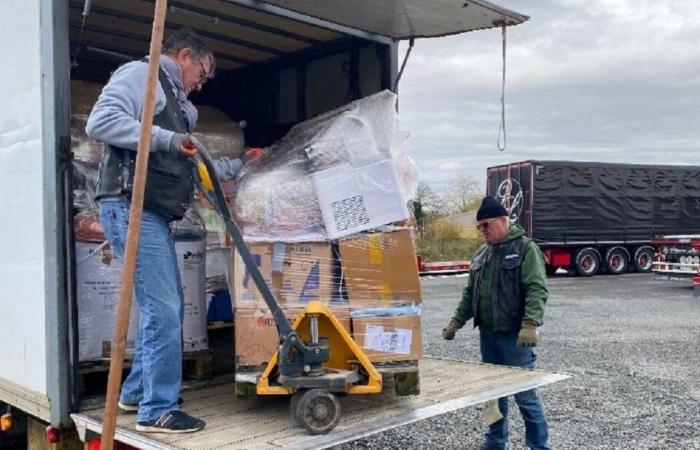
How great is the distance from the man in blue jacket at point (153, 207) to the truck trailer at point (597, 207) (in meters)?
17.9

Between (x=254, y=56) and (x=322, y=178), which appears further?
(x=254, y=56)

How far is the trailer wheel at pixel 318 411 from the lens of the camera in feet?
9.36

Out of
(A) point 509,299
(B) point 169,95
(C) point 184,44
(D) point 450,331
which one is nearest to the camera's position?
(B) point 169,95

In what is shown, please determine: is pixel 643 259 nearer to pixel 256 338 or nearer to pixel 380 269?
pixel 380 269

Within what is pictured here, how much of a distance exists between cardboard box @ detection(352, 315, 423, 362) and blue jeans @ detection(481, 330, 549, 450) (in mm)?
1539

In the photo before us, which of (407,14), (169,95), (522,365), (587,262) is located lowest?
(587,262)

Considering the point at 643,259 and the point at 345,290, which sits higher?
the point at 345,290

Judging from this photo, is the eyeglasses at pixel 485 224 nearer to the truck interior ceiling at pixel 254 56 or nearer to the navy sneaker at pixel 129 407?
the truck interior ceiling at pixel 254 56

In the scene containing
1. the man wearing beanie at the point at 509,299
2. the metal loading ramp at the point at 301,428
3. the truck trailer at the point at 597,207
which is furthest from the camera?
the truck trailer at the point at 597,207

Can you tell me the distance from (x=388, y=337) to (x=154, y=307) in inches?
40.3

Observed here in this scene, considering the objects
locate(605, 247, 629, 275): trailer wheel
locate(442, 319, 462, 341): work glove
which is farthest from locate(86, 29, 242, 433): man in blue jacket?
locate(605, 247, 629, 275): trailer wheel

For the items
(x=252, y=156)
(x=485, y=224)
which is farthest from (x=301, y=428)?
(x=485, y=224)

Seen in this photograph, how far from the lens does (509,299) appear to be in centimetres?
468

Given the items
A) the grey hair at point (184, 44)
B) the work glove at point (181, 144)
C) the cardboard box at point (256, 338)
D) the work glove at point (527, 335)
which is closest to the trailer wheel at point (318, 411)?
the cardboard box at point (256, 338)
